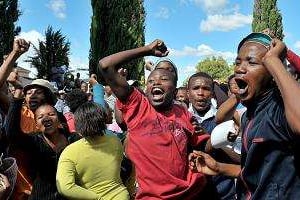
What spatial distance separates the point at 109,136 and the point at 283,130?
208 centimetres

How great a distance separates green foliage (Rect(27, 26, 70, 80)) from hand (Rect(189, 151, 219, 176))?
17.4 meters

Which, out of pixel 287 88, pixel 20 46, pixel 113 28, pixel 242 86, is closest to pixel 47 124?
pixel 20 46

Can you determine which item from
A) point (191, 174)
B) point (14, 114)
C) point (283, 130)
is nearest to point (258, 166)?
point (283, 130)

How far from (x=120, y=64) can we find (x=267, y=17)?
32.7 meters

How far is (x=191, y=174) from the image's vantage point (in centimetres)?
323

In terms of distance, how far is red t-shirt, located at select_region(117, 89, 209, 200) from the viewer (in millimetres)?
3111

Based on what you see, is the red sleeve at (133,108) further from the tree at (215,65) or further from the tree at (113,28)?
the tree at (215,65)

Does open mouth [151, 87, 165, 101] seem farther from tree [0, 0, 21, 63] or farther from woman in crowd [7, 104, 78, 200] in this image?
tree [0, 0, 21, 63]

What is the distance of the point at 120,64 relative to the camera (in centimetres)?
324

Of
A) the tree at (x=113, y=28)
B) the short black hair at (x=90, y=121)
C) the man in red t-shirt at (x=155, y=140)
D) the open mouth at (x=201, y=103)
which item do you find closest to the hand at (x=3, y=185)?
the man in red t-shirt at (x=155, y=140)

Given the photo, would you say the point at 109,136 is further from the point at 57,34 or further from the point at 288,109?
the point at 57,34

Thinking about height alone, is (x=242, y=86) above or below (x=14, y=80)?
below

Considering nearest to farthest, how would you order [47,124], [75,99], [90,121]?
[90,121] → [47,124] → [75,99]

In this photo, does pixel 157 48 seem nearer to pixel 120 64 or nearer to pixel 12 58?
pixel 120 64
